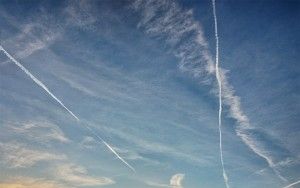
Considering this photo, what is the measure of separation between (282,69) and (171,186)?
3876 mm

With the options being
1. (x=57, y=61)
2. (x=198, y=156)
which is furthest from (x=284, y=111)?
(x=57, y=61)

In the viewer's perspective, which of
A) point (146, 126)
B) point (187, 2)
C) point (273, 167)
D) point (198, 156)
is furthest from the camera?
point (273, 167)

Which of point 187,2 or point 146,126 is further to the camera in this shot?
point 146,126

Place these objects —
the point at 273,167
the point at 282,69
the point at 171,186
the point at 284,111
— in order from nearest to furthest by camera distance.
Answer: the point at 282,69, the point at 284,111, the point at 273,167, the point at 171,186

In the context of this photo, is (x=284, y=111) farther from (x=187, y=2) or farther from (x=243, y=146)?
(x=187, y=2)

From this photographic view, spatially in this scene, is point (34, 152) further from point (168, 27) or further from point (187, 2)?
point (187, 2)

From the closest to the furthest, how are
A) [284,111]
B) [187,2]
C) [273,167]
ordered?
[187,2] → [284,111] → [273,167]

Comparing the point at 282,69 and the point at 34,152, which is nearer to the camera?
the point at 282,69

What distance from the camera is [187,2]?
8.45ft

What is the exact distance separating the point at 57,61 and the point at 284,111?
2.90 metres

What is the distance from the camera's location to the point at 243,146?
4688 millimetres

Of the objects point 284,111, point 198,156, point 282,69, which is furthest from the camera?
point 198,156

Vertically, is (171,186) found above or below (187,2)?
above

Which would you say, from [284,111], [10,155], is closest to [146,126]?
[284,111]
